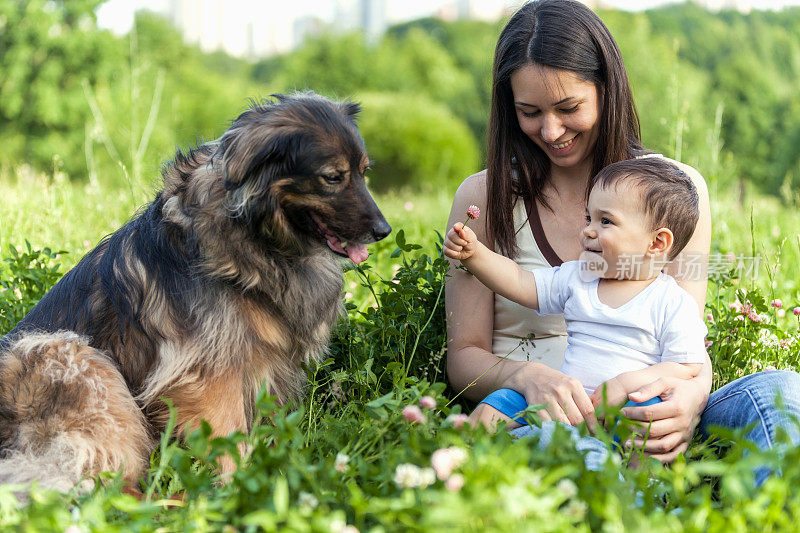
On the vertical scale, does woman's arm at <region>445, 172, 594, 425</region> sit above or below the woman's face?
below

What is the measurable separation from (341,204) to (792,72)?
48.1m

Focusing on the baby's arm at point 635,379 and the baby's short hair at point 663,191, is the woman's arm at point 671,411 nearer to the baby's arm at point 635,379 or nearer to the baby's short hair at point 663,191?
the baby's arm at point 635,379

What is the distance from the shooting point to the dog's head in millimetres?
2707

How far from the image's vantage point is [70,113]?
114 ft

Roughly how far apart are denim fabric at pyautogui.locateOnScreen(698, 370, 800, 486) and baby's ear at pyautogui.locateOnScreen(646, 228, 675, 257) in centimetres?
62

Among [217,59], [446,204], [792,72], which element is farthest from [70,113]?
[217,59]

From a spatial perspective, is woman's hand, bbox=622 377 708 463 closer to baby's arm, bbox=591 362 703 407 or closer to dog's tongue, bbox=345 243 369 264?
baby's arm, bbox=591 362 703 407

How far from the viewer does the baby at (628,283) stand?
2795 millimetres

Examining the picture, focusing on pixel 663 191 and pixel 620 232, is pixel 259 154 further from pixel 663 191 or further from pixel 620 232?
pixel 663 191

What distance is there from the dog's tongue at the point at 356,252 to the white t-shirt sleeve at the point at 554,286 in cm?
76

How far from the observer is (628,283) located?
292 centimetres

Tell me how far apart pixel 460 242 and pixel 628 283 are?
71 cm

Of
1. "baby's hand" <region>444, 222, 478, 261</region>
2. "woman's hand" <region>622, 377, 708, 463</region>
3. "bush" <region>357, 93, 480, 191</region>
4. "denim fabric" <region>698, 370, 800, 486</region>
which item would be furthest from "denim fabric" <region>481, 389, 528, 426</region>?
"bush" <region>357, 93, 480, 191</region>

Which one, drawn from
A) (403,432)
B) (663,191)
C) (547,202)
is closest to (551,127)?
(547,202)
